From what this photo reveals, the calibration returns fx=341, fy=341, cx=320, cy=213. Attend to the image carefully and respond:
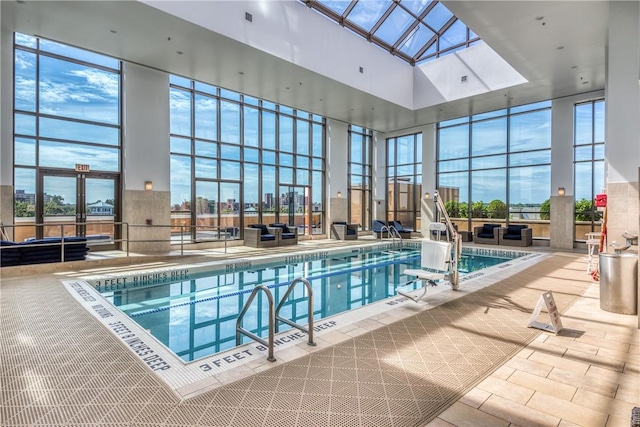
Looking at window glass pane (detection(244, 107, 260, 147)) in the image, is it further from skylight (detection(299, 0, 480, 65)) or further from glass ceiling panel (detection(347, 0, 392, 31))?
glass ceiling panel (detection(347, 0, 392, 31))

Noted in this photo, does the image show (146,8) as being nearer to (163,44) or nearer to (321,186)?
(163,44)

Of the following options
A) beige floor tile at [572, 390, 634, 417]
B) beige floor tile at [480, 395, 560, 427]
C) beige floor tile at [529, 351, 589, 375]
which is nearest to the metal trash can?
beige floor tile at [529, 351, 589, 375]

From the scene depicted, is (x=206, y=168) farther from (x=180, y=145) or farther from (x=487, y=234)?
(x=487, y=234)

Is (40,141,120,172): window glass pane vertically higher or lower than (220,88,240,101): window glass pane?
lower

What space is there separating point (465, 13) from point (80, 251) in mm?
8827

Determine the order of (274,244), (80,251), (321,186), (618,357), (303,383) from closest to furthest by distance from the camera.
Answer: (303,383)
(618,357)
(80,251)
(274,244)
(321,186)

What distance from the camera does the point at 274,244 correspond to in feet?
35.4

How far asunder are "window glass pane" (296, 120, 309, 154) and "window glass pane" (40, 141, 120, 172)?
6.26 meters

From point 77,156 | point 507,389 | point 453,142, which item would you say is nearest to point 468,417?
point 507,389

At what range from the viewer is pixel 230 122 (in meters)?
11.1

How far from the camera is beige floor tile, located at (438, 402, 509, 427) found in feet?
6.66

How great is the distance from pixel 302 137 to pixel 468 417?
1214cm

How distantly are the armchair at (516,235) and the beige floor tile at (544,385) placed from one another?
989 centimetres

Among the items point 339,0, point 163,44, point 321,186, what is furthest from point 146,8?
point 321,186
